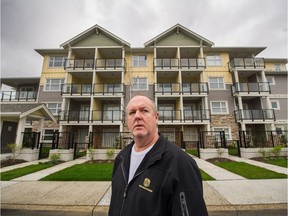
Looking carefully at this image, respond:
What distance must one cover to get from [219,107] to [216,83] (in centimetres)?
316

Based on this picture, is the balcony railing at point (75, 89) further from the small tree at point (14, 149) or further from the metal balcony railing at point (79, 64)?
the small tree at point (14, 149)

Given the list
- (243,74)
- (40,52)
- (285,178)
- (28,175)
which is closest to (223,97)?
(243,74)

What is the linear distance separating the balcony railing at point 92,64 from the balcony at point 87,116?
541 cm

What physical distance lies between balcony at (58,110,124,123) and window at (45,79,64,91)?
4276 millimetres

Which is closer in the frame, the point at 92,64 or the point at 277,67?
the point at 92,64

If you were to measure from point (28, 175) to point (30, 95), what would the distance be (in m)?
16.9

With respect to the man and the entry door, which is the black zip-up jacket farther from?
the entry door

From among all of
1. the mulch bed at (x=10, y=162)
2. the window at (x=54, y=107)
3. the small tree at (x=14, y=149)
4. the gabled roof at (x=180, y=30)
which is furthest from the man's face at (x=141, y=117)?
the window at (x=54, y=107)

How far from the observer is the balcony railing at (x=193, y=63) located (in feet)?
58.0

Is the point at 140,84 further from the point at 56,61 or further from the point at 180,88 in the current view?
the point at 56,61

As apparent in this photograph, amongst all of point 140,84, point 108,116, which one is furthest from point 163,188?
point 140,84

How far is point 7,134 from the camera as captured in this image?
10883mm

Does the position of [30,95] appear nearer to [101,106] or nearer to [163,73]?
[101,106]

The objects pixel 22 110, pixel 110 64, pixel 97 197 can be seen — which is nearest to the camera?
pixel 97 197
